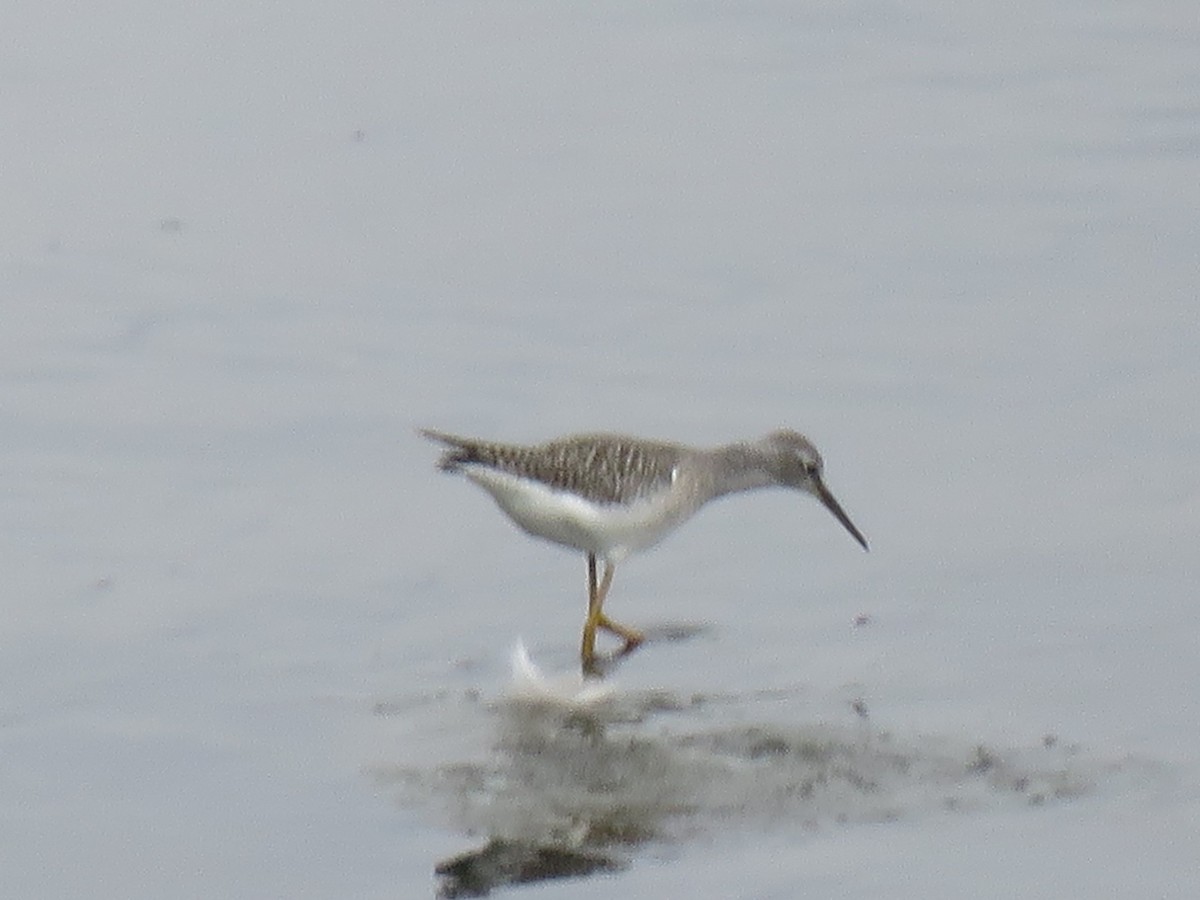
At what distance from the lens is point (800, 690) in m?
7.75

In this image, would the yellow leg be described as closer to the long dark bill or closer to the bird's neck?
the bird's neck

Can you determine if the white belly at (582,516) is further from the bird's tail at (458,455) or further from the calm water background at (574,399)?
the calm water background at (574,399)

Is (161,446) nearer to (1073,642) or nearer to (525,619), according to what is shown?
(525,619)

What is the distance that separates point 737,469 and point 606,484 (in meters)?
0.63

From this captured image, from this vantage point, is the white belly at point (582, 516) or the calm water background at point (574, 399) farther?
the white belly at point (582, 516)

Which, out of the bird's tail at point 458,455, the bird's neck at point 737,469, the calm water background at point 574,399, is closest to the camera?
the calm water background at point 574,399

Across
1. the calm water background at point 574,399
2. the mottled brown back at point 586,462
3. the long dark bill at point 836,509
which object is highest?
the mottled brown back at point 586,462

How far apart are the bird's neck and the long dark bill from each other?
0.17 metres

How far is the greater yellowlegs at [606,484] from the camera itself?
8016mm

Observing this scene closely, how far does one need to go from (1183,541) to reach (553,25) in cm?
610

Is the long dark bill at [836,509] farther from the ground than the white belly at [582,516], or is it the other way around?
the white belly at [582,516]

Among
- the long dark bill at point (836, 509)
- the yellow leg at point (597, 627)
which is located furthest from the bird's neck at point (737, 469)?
the yellow leg at point (597, 627)

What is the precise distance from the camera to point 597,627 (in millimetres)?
8148

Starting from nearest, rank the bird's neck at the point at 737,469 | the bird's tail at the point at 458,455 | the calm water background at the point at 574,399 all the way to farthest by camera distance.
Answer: the calm water background at the point at 574,399 → the bird's tail at the point at 458,455 → the bird's neck at the point at 737,469
